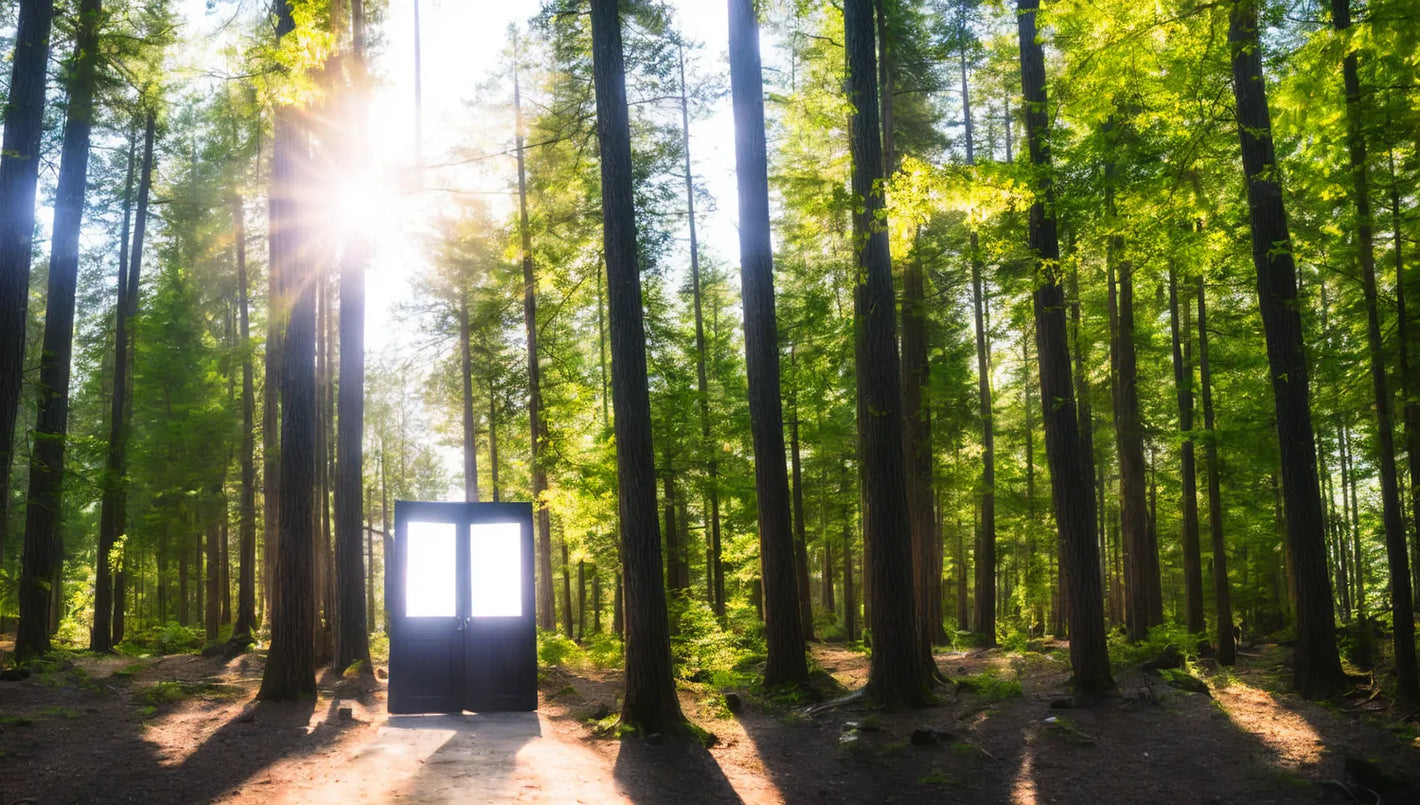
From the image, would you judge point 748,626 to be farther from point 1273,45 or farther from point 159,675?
point 1273,45

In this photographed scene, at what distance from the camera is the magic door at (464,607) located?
10555 mm

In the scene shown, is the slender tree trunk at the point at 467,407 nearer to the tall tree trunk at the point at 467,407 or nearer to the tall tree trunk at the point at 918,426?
the tall tree trunk at the point at 467,407

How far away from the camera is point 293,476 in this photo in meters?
9.89

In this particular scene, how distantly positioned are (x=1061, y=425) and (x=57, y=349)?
51.1 ft

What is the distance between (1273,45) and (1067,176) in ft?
21.5

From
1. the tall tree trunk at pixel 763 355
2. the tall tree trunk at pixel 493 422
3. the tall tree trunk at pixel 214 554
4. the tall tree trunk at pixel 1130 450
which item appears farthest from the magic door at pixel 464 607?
the tall tree trunk at pixel 214 554

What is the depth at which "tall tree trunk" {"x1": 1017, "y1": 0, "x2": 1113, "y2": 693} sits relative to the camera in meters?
9.69

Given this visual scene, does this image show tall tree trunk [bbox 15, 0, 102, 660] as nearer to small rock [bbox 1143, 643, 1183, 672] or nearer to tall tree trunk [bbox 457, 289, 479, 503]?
tall tree trunk [bbox 457, 289, 479, 503]

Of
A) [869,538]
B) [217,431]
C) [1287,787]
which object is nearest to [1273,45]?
[869,538]

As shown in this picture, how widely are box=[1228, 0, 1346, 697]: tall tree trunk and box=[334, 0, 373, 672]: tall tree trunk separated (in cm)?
1263

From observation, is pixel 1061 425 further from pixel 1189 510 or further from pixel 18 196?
pixel 18 196

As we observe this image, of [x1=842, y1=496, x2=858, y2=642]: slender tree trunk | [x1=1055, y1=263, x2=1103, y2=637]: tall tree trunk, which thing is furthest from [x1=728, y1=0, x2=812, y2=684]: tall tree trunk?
[x1=842, y1=496, x2=858, y2=642]: slender tree trunk

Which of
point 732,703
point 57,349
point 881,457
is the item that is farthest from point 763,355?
point 57,349

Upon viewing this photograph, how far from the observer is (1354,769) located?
6633 millimetres
